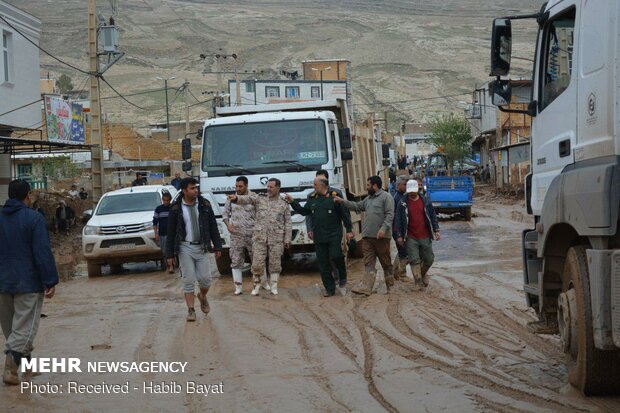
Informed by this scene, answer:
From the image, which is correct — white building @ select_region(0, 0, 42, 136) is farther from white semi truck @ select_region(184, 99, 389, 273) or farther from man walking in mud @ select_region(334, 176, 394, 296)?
man walking in mud @ select_region(334, 176, 394, 296)

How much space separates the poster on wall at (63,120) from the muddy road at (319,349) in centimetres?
1204

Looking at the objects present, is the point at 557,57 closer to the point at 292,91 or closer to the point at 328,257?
the point at 328,257

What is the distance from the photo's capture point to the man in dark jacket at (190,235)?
11.4 metres

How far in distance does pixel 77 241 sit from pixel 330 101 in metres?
13.3

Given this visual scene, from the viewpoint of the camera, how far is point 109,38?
2755 cm

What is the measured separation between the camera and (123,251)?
18672mm

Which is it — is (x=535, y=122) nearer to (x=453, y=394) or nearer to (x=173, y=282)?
(x=453, y=394)

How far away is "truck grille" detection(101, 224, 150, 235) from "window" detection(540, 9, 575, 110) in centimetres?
1248

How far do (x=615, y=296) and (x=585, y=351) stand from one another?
0.77 metres

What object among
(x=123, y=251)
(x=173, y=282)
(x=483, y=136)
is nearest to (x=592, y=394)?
(x=173, y=282)

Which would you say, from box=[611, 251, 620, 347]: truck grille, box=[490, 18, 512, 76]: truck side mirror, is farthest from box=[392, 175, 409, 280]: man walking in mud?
box=[611, 251, 620, 347]: truck grille

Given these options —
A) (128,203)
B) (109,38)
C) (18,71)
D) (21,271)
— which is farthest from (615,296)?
(109,38)

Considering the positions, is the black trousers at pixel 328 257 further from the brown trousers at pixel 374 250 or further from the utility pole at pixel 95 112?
the utility pole at pixel 95 112

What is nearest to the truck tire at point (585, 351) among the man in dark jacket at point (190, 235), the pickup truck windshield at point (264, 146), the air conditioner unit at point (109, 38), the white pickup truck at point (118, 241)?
the man in dark jacket at point (190, 235)
